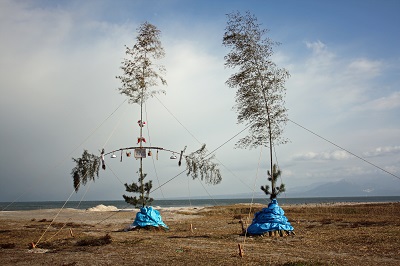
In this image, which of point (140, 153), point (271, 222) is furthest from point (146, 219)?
point (271, 222)

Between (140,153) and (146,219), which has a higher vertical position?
(140,153)

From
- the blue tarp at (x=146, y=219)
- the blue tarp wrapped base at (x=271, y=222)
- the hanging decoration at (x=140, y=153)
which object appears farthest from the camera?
the hanging decoration at (x=140, y=153)

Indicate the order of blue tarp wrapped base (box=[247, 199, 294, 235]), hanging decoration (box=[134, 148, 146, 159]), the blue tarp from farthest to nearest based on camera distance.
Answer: hanging decoration (box=[134, 148, 146, 159]) → the blue tarp → blue tarp wrapped base (box=[247, 199, 294, 235])

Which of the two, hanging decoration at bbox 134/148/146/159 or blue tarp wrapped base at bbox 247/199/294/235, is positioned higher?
hanging decoration at bbox 134/148/146/159

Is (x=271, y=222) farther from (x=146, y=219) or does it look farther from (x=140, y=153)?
(x=140, y=153)

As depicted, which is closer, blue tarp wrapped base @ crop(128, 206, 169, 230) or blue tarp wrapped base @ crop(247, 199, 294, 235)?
blue tarp wrapped base @ crop(247, 199, 294, 235)

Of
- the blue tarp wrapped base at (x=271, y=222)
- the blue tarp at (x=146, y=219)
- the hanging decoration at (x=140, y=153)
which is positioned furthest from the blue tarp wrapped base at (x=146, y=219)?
the blue tarp wrapped base at (x=271, y=222)

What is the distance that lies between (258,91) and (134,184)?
29.2 feet

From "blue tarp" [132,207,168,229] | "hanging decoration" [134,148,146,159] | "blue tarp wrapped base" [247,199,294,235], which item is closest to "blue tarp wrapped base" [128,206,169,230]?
"blue tarp" [132,207,168,229]

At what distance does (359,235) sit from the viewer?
1441 centimetres

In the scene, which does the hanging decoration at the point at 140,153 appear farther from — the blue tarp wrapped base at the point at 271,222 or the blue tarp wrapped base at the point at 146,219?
the blue tarp wrapped base at the point at 271,222

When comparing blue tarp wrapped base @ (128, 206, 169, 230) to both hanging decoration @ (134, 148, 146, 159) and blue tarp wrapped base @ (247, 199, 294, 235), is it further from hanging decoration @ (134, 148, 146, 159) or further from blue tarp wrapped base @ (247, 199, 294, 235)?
blue tarp wrapped base @ (247, 199, 294, 235)

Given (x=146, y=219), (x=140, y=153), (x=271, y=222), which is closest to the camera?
(x=271, y=222)

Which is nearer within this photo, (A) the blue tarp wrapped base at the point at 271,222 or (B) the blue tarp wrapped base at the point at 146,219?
(A) the blue tarp wrapped base at the point at 271,222
